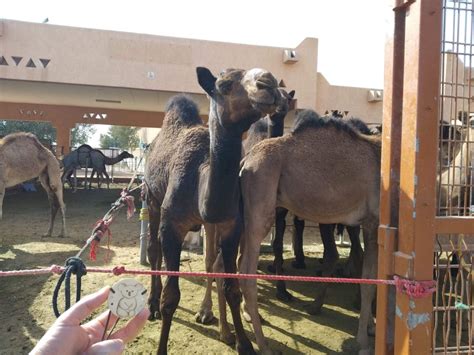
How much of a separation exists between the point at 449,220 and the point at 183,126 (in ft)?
11.5

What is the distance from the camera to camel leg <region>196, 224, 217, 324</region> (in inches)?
188

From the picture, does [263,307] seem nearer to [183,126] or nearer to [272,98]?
[183,126]

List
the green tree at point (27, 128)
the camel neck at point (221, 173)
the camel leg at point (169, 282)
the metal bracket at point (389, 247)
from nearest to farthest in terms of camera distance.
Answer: the metal bracket at point (389, 247) → the camel neck at point (221, 173) → the camel leg at point (169, 282) → the green tree at point (27, 128)

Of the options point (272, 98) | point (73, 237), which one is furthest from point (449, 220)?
point (73, 237)

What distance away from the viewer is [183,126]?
5160 millimetres

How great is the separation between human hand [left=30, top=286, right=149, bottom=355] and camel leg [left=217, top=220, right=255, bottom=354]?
7.76 feet

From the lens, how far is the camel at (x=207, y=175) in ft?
10.5

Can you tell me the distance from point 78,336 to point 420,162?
1.76 m

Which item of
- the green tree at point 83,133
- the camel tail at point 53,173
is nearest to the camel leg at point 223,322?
the camel tail at point 53,173

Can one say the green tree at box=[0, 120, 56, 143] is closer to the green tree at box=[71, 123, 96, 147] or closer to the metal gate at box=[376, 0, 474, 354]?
the green tree at box=[71, 123, 96, 147]

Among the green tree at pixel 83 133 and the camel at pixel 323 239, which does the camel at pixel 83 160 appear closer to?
the camel at pixel 323 239

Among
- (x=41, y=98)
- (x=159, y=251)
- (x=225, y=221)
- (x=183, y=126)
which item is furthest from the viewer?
(x=41, y=98)

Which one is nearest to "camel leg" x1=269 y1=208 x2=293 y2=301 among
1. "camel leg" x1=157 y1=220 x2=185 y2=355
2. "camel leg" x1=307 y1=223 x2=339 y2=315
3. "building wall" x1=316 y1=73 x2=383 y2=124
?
"camel leg" x1=307 y1=223 x2=339 y2=315

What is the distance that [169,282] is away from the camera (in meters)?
3.88
